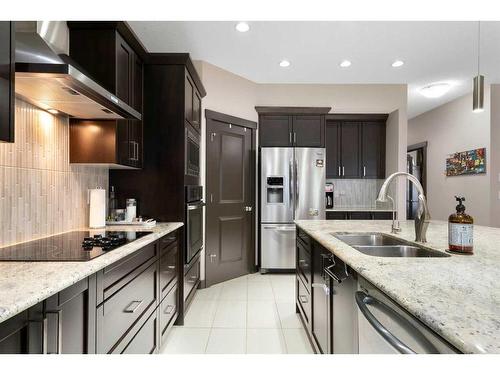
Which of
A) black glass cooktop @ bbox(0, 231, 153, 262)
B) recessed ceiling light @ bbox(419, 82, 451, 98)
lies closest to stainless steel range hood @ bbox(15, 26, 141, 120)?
black glass cooktop @ bbox(0, 231, 153, 262)

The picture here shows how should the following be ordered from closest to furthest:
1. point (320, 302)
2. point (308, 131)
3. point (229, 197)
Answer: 1. point (320, 302)
2. point (229, 197)
3. point (308, 131)

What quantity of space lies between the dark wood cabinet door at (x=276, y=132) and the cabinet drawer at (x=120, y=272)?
2.74 meters

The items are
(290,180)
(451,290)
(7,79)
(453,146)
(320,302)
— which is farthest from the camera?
(453,146)

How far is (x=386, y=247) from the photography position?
161 centimetres

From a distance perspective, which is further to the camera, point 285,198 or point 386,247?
point 285,198

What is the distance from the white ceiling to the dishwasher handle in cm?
259

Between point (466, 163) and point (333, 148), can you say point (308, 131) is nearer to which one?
point (333, 148)

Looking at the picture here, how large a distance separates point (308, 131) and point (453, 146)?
120 inches

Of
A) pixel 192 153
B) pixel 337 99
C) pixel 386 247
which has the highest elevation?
pixel 337 99

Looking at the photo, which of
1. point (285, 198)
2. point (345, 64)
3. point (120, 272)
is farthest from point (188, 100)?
point (345, 64)

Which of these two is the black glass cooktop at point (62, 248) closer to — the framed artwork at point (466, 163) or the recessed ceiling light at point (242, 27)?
the recessed ceiling light at point (242, 27)

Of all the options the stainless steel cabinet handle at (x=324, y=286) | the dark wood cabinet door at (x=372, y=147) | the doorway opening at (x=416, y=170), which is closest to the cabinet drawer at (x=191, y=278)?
the stainless steel cabinet handle at (x=324, y=286)

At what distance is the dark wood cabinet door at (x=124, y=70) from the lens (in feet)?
6.71
